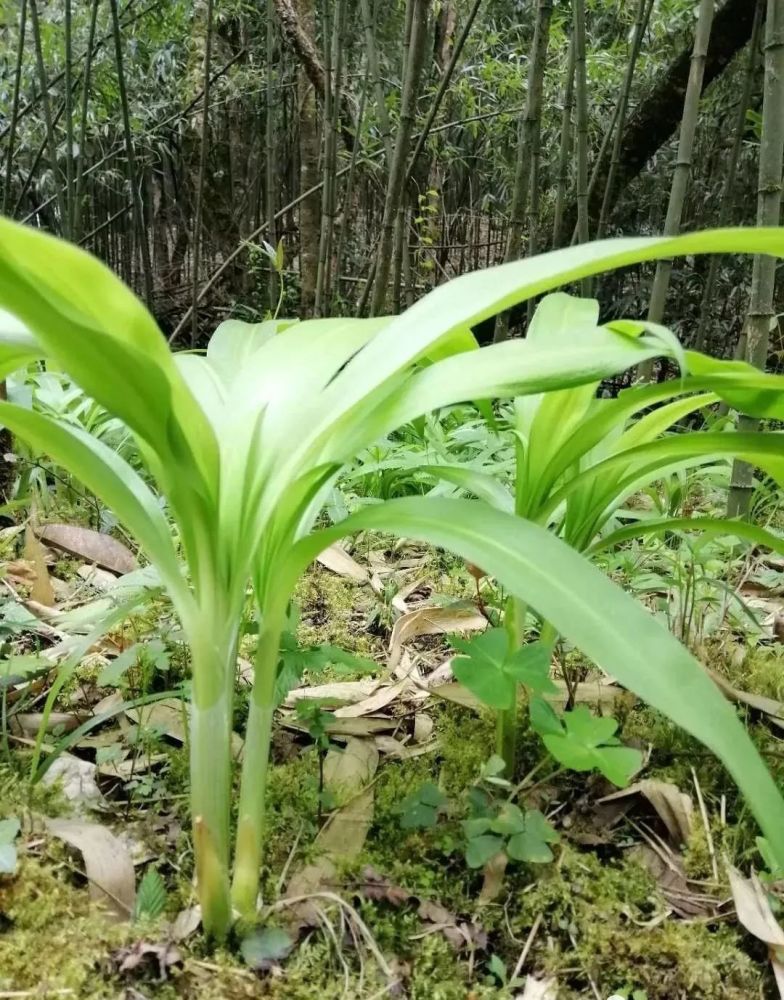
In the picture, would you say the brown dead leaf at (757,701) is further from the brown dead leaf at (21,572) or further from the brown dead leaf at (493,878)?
the brown dead leaf at (21,572)

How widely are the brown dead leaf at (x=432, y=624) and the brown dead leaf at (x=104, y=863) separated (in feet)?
1.23

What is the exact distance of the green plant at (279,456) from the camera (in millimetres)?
342

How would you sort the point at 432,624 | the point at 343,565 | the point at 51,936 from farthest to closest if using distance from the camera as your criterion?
1. the point at 343,565
2. the point at 432,624
3. the point at 51,936

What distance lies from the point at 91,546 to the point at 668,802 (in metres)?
0.85

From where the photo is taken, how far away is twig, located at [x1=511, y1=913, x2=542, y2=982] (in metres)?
0.47

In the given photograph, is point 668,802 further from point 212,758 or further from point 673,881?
point 212,758

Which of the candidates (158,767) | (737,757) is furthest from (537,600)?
(158,767)

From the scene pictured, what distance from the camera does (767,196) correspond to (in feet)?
3.43

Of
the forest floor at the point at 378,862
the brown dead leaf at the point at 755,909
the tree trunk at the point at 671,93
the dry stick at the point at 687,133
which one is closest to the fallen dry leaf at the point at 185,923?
the forest floor at the point at 378,862

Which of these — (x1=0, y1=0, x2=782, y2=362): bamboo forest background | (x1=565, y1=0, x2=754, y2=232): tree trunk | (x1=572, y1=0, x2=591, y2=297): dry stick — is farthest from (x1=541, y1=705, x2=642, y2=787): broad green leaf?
(x1=565, y1=0, x2=754, y2=232): tree trunk

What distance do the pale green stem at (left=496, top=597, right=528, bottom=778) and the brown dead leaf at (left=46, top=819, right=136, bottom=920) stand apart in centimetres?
30

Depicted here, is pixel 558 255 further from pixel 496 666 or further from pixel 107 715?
pixel 107 715

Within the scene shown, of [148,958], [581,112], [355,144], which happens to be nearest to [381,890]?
[148,958]

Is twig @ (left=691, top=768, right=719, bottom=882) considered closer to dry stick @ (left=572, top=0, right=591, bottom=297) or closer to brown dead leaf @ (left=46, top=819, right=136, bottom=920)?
brown dead leaf @ (left=46, top=819, right=136, bottom=920)
